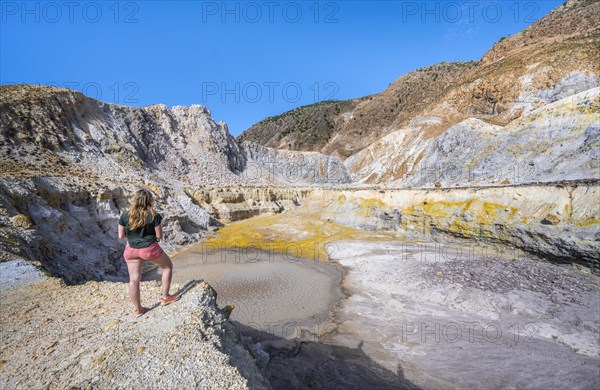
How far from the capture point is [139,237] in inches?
183

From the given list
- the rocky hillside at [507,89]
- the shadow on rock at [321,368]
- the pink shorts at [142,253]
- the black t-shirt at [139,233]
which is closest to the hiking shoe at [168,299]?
the pink shorts at [142,253]

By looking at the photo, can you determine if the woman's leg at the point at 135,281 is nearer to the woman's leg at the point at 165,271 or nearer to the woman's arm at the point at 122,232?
the woman's leg at the point at 165,271

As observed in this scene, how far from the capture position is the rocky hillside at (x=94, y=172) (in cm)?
1197

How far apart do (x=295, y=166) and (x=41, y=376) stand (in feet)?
167

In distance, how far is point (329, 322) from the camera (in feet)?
32.1

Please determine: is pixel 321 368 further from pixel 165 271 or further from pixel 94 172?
pixel 94 172

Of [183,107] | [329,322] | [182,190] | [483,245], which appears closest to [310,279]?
[329,322]

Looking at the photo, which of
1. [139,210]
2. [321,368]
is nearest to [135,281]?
[139,210]

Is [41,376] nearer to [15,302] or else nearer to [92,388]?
[92,388]

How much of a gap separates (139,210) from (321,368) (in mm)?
6014

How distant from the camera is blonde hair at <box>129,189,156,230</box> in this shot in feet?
15.0

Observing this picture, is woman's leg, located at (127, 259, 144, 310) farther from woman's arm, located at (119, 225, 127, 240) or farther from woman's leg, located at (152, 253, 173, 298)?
woman's arm, located at (119, 225, 127, 240)

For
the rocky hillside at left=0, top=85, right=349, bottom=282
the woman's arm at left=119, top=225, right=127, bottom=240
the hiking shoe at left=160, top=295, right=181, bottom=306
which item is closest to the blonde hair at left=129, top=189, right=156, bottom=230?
the woman's arm at left=119, top=225, right=127, bottom=240

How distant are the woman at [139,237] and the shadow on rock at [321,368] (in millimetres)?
3263
